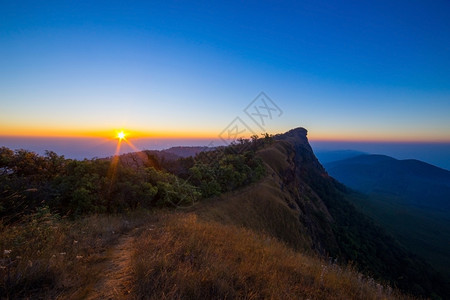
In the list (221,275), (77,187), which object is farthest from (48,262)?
(77,187)

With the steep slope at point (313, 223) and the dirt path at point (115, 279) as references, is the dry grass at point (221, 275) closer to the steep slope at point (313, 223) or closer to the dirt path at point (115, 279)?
the dirt path at point (115, 279)

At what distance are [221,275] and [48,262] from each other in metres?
3.15

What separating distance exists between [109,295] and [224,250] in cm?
293

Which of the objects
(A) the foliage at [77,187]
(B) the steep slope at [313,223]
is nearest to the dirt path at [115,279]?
(A) the foliage at [77,187]

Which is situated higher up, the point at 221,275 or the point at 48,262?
the point at 48,262

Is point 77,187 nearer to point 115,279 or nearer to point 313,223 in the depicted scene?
point 115,279

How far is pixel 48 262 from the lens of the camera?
3535 mm

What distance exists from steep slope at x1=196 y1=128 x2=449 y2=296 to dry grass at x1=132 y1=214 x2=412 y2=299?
1584 mm

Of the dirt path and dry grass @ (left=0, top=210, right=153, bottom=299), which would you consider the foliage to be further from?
the dirt path

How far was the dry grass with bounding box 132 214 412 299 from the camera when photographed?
10.9 ft

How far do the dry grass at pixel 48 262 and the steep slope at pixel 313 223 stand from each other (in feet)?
21.3

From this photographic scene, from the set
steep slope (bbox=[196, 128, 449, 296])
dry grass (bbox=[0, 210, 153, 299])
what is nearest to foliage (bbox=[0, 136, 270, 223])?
dry grass (bbox=[0, 210, 153, 299])

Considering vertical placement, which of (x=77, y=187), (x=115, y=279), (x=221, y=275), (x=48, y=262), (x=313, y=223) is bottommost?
(x=313, y=223)

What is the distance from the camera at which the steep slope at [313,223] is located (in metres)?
17.4
